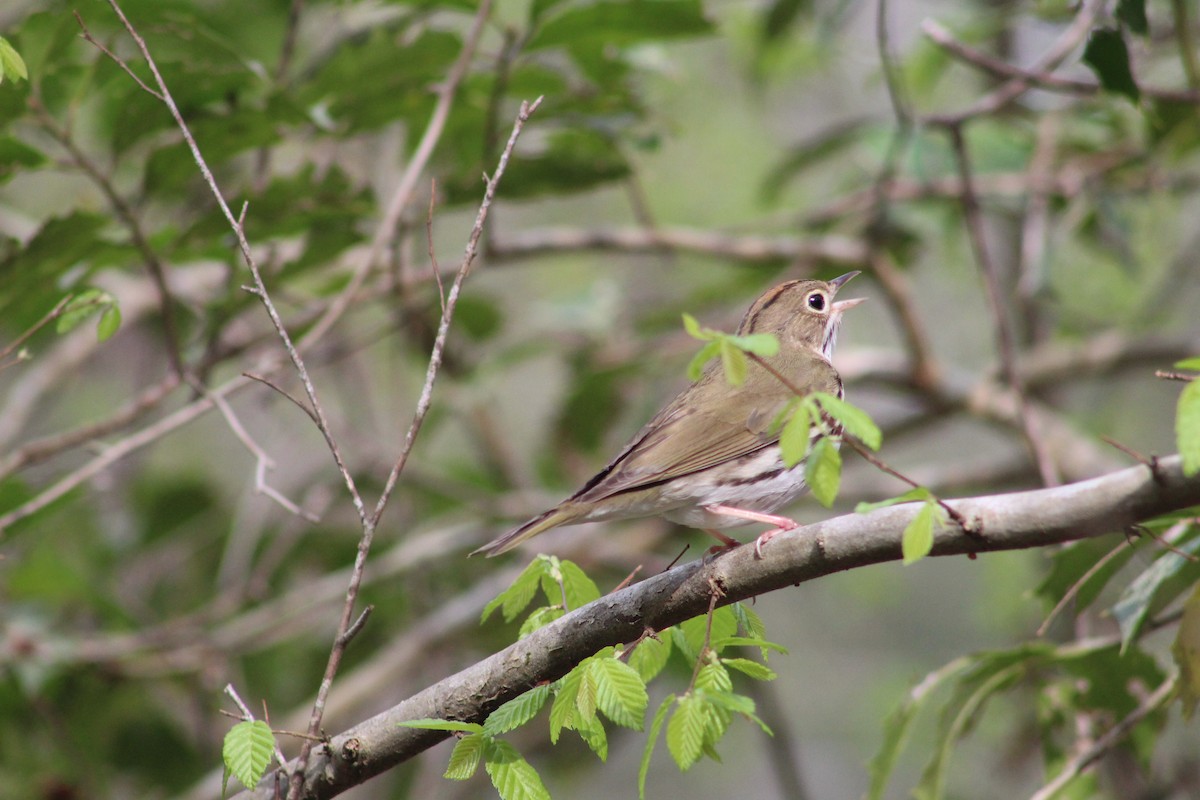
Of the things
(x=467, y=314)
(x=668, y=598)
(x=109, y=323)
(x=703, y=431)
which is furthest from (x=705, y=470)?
(x=467, y=314)

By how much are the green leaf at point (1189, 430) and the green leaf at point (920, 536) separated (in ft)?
1.10

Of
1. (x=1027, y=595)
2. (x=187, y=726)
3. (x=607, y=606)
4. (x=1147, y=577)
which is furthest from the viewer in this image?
(x=187, y=726)

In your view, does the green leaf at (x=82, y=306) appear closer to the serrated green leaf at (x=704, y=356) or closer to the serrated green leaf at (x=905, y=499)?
the serrated green leaf at (x=704, y=356)

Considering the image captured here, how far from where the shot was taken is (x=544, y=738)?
5.83 metres

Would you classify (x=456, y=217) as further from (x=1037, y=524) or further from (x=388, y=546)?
(x=1037, y=524)

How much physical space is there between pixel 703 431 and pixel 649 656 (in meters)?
1.13

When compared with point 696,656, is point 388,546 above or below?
below

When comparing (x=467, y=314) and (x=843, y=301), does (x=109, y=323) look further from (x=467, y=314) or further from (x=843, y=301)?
(x=467, y=314)

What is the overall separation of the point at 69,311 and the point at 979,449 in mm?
9175

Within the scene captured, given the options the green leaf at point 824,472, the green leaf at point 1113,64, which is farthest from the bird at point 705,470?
the green leaf at point 1113,64

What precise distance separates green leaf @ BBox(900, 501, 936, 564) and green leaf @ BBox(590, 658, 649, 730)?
480mm

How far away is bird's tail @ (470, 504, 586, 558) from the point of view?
261 cm

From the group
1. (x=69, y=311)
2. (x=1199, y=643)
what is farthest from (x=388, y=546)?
(x=1199, y=643)

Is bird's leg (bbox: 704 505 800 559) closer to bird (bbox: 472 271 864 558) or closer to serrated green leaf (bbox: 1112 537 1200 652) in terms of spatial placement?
bird (bbox: 472 271 864 558)
